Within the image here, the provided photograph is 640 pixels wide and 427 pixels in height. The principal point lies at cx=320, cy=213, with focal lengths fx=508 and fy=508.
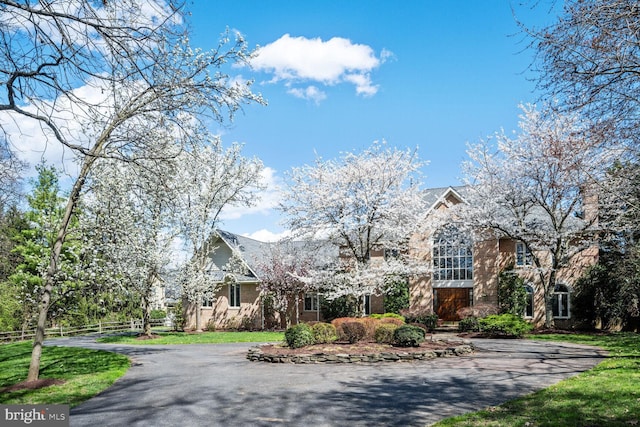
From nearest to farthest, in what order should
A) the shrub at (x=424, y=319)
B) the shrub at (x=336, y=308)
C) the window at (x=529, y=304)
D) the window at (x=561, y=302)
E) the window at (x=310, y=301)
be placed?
the shrub at (x=424, y=319) < the window at (x=561, y=302) < the window at (x=529, y=304) < the shrub at (x=336, y=308) < the window at (x=310, y=301)

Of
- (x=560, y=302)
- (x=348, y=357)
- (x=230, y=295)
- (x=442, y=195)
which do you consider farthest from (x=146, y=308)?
(x=560, y=302)

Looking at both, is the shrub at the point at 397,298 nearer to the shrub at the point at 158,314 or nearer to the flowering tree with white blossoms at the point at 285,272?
the flowering tree with white blossoms at the point at 285,272

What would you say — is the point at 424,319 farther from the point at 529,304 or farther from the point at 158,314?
the point at 158,314

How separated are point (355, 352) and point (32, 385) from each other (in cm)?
868

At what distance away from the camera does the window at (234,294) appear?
110ft

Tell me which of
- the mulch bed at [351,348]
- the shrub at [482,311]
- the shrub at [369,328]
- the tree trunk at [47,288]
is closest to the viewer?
the tree trunk at [47,288]

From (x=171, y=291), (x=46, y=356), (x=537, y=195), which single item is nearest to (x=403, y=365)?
(x=46, y=356)

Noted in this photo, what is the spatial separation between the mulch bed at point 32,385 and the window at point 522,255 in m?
24.6

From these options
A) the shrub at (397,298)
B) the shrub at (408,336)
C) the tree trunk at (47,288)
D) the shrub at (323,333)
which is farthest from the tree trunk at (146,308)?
the shrub at (408,336)

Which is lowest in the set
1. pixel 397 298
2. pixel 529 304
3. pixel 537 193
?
pixel 529 304

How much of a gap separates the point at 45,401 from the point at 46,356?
8223 millimetres

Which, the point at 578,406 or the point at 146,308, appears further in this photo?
the point at 146,308

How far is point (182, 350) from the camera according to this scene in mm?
19734

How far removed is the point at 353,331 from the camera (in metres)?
17.6
